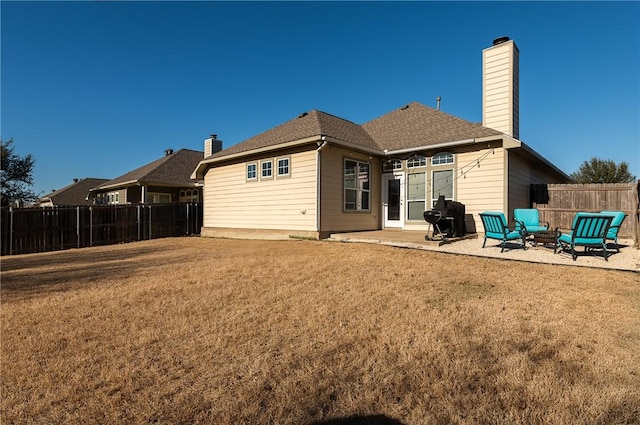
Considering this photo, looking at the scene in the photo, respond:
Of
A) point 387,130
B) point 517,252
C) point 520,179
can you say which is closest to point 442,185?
point 520,179

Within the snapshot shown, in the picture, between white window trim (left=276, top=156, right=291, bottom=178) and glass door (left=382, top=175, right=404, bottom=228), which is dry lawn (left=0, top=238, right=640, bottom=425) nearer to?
white window trim (left=276, top=156, right=291, bottom=178)

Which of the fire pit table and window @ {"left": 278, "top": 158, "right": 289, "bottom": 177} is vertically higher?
window @ {"left": 278, "top": 158, "right": 289, "bottom": 177}

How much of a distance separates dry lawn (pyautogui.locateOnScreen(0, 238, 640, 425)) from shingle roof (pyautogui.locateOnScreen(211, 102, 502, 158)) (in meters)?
6.83

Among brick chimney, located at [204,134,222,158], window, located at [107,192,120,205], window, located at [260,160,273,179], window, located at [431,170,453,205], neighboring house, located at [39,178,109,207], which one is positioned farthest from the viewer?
neighboring house, located at [39,178,109,207]

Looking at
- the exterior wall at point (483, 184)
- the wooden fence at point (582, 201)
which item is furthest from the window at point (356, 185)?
the wooden fence at point (582, 201)

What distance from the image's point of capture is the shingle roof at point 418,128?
1117 centimetres

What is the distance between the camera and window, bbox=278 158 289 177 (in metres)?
12.1

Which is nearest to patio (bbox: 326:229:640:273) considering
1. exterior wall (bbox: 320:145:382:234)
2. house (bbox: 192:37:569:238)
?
exterior wall (bbox: 320:145:382:234)

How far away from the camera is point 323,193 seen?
429 inches

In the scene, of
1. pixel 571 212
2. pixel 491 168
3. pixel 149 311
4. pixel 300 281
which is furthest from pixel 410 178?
pixel 149 311

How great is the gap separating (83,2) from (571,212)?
16.9m

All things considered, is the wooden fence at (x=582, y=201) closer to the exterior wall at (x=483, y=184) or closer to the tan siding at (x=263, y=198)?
the exterior wall at (x=483, y=184)

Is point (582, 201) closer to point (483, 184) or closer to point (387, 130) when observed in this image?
point (483, 184)

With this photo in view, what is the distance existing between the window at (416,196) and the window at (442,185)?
1.17 ft
